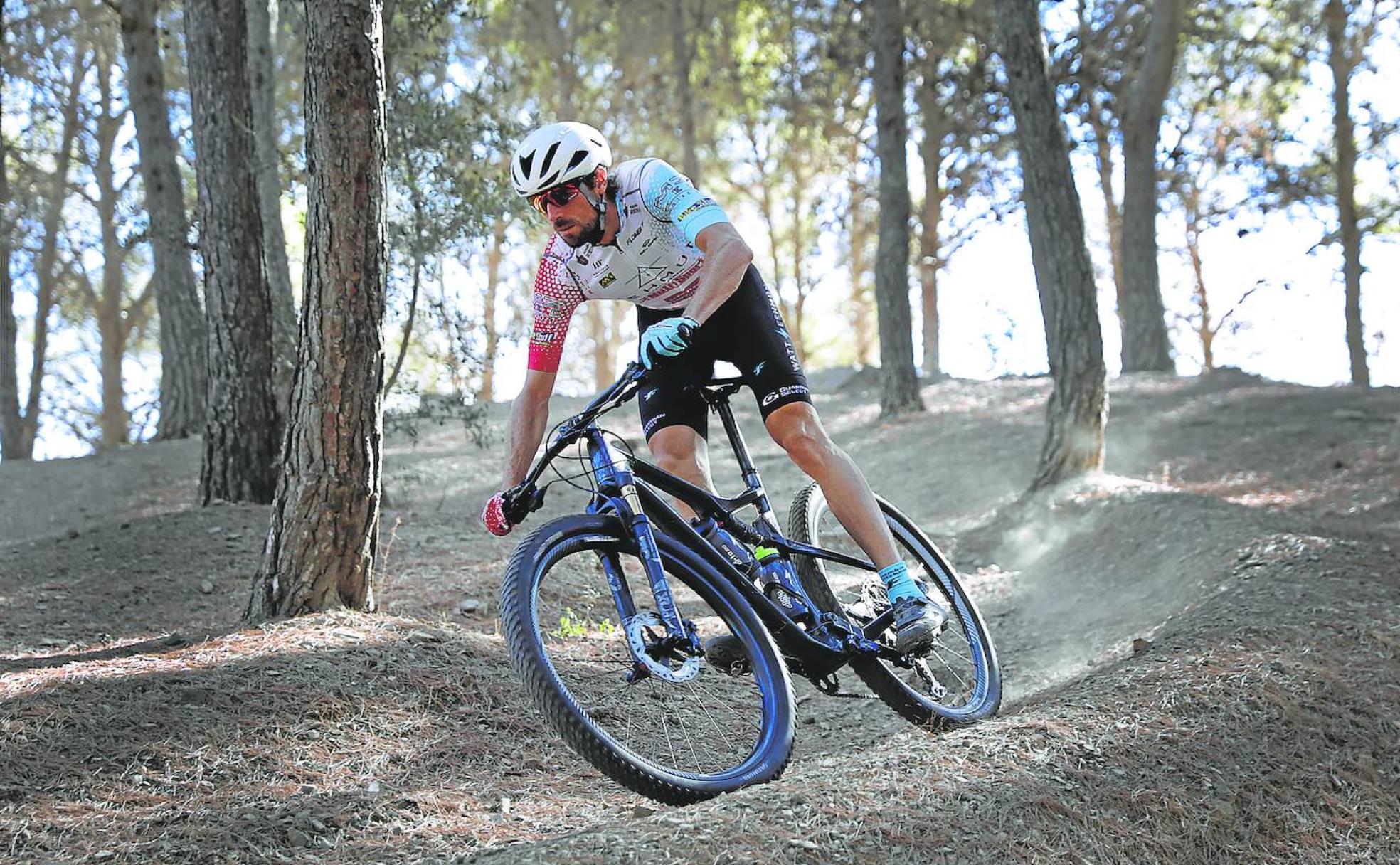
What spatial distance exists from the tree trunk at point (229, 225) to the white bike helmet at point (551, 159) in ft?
17.4

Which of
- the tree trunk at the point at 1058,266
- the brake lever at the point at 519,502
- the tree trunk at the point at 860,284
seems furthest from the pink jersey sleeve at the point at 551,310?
the tree trunk at the point at 860,284

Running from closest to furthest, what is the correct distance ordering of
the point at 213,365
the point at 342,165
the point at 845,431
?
the point at 342,165, the point at 213,365, the point at 845,431

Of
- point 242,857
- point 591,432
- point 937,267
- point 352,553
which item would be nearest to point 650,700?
point 591,432

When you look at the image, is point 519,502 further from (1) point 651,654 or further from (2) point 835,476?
(2) point 835,476

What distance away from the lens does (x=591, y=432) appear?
358cm

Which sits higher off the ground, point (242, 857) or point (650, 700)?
point (650, 700)

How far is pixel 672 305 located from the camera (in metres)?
4.33

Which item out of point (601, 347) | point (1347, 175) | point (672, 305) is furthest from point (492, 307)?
point (672, 305)

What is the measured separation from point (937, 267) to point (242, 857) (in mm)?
23516

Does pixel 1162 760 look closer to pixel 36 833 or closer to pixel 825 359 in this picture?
pixel 36 833

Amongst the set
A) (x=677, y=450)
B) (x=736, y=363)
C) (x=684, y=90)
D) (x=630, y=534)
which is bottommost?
(x=630, y=534)

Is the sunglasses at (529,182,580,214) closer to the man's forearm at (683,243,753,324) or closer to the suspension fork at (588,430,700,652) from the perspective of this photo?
the man's forearm at (683,243,753,324)

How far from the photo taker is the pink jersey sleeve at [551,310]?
13.4 ft

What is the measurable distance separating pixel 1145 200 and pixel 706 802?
16374 millimetres
